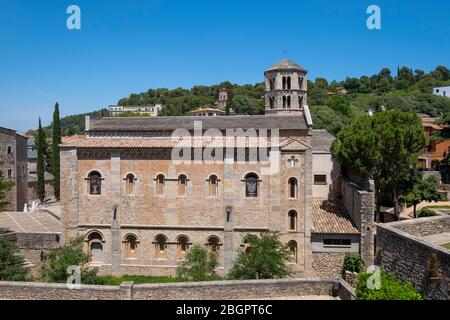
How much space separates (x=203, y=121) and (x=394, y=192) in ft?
48.1

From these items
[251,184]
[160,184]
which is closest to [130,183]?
[160,184]

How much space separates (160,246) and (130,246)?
6.19ft

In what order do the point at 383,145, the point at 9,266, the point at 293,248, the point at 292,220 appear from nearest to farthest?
the point at 9,266
the point at 293,248
the point at 292,220
the point at 383,145

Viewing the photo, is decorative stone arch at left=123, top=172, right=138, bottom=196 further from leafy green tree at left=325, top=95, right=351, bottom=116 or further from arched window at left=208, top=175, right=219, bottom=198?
leafy green tree at left=325, top=95, right=351, bottom=116

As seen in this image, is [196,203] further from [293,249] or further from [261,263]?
[261,263]

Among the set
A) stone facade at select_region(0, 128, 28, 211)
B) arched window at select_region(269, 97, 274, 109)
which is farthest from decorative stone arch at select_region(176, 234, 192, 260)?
arched window at select_region(269, 97, 274, 109)

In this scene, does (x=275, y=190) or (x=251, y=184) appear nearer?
(x=275, y=190)

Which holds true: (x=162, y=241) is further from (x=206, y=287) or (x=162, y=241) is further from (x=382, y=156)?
(x=382, y=156)

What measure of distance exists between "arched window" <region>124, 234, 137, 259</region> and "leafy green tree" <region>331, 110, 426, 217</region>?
48.4 feet

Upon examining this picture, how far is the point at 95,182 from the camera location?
81.9 feet

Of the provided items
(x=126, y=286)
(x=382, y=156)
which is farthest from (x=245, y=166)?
(x=126, y=286)

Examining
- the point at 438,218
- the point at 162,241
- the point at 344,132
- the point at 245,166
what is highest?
the point at 344,132

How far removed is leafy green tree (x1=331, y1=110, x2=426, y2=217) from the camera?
25156 millimetres
